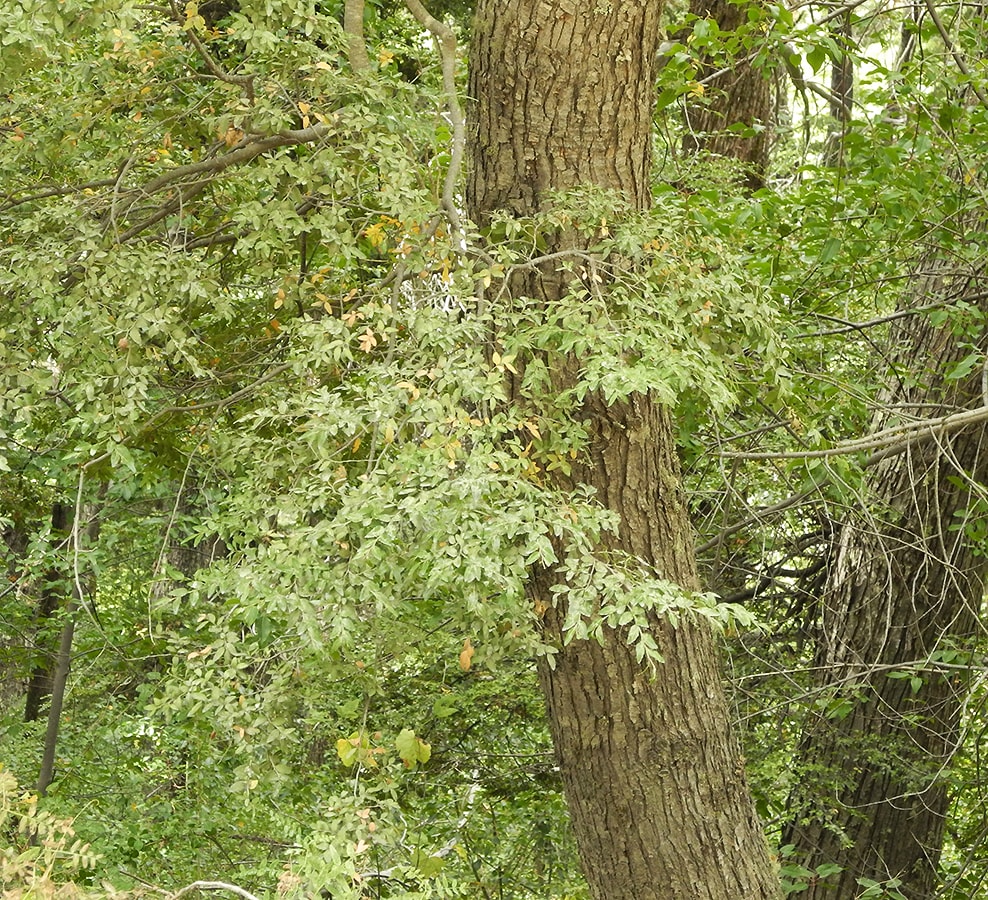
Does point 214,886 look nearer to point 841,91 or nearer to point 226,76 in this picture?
point 226,76

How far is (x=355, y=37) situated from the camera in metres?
3.98

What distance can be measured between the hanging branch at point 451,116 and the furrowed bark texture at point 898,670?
2589mm

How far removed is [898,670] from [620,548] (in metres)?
2.09

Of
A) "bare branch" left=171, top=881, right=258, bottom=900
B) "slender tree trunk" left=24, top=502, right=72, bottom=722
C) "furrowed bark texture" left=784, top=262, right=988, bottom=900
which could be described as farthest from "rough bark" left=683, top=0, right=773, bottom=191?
"bare branch" left=171, top=881, right=258, bottom=900

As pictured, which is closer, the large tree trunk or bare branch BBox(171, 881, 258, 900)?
bare branch BBox(171, 881, 258, 900)

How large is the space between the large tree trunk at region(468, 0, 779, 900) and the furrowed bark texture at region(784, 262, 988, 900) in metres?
1.29

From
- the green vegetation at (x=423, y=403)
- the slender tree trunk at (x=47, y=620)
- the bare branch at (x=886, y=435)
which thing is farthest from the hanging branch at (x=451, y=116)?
the slender tree trunk at (x=47, y=620)

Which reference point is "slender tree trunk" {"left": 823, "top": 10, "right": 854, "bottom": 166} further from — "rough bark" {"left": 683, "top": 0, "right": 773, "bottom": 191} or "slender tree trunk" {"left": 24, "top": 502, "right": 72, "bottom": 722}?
"slender tree trunk" {"left": 24, "top": 502, "right": 72, "bottom": 722}

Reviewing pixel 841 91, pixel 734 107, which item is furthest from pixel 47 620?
pixel 841 91

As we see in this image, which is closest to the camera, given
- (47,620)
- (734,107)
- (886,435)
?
(886,435)

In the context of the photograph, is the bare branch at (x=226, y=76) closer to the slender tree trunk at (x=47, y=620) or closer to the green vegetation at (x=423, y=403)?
the green vegetation at (x=423, y=403)

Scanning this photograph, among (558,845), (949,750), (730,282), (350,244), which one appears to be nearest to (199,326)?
(350,244)

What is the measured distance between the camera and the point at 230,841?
20.3ft

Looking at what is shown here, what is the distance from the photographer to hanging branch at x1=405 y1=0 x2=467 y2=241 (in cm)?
360
